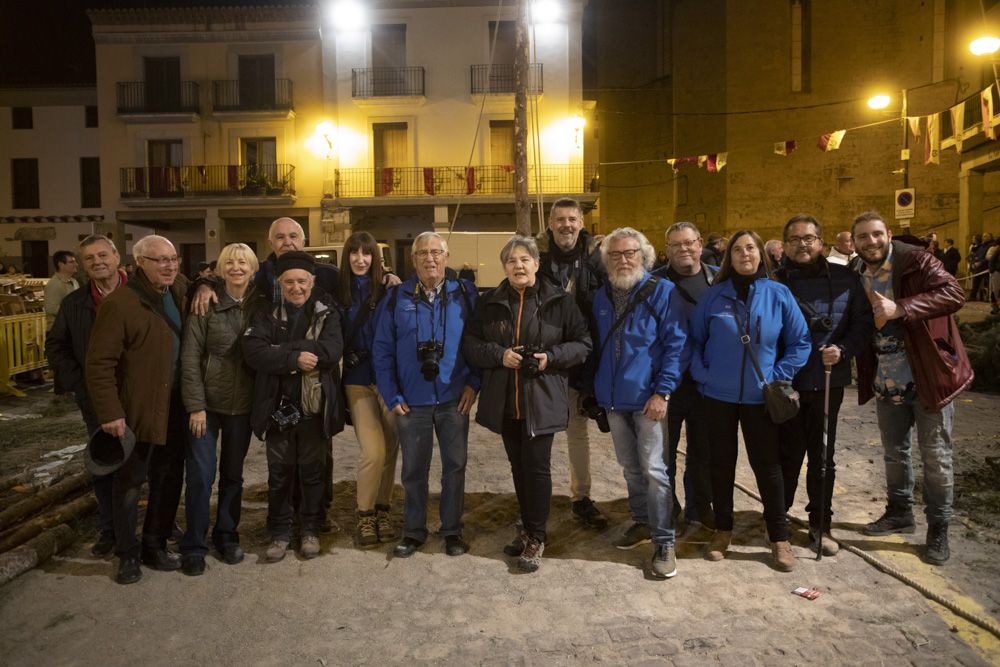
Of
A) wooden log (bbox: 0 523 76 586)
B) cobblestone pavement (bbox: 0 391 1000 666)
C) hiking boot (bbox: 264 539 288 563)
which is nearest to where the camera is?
cobblestone pavement (bbox: 0 391 1000 666)

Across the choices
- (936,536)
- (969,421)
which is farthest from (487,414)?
(969,421)

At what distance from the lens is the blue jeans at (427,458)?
4.24 m

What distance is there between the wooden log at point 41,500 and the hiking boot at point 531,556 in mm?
3343

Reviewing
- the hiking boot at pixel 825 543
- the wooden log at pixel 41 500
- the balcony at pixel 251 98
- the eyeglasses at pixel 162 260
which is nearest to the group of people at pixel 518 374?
the eyeglasses at pixel 162 260

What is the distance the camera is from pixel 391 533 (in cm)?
449

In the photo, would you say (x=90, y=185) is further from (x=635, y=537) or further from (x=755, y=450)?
(x=755, y=450)

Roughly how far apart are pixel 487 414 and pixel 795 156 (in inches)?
938

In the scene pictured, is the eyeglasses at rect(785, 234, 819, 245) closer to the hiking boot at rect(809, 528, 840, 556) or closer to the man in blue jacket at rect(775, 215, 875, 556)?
the man in blue jacket at rect(775, 215, 875, 556)

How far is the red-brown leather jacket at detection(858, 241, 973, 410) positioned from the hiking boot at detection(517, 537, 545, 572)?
2.41 meters

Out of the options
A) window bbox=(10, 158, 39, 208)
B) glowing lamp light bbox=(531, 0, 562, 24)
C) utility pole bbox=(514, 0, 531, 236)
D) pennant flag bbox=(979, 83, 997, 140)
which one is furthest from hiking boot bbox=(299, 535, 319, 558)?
window bbox=(10, 158, 39, 208)

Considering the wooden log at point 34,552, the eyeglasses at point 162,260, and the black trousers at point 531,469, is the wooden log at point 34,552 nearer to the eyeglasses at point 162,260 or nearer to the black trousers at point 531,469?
the eyeglasses at point 162,260

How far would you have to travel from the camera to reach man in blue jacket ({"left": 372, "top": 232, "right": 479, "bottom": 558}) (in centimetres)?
419

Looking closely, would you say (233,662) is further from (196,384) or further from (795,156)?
(795,156)

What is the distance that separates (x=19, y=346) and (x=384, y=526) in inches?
346
